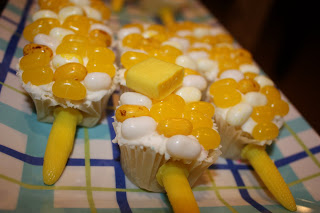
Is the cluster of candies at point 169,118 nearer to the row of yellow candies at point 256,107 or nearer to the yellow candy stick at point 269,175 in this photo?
the row of yellow candies at point 256,107

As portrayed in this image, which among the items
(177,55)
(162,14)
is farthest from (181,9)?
(177,55)

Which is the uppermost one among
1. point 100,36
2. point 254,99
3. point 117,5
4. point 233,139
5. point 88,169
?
point 254,99

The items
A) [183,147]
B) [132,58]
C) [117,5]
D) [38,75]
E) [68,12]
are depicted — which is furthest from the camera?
[117,5]

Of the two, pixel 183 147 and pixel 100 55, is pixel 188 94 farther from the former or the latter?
pixel 100 55

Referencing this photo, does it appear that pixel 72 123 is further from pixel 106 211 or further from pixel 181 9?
pixel 181 9

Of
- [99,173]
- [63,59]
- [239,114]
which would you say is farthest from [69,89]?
[239,114]

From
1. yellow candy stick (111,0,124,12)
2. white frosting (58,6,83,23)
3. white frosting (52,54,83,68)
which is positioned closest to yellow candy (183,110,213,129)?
white frosting (52,54,83,68)

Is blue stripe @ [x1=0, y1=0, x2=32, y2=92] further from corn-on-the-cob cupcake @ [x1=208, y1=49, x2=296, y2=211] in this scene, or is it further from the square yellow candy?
corn-on-the-cob cupcake @ [x1=208, y1=49, x2=296, y2=211]
